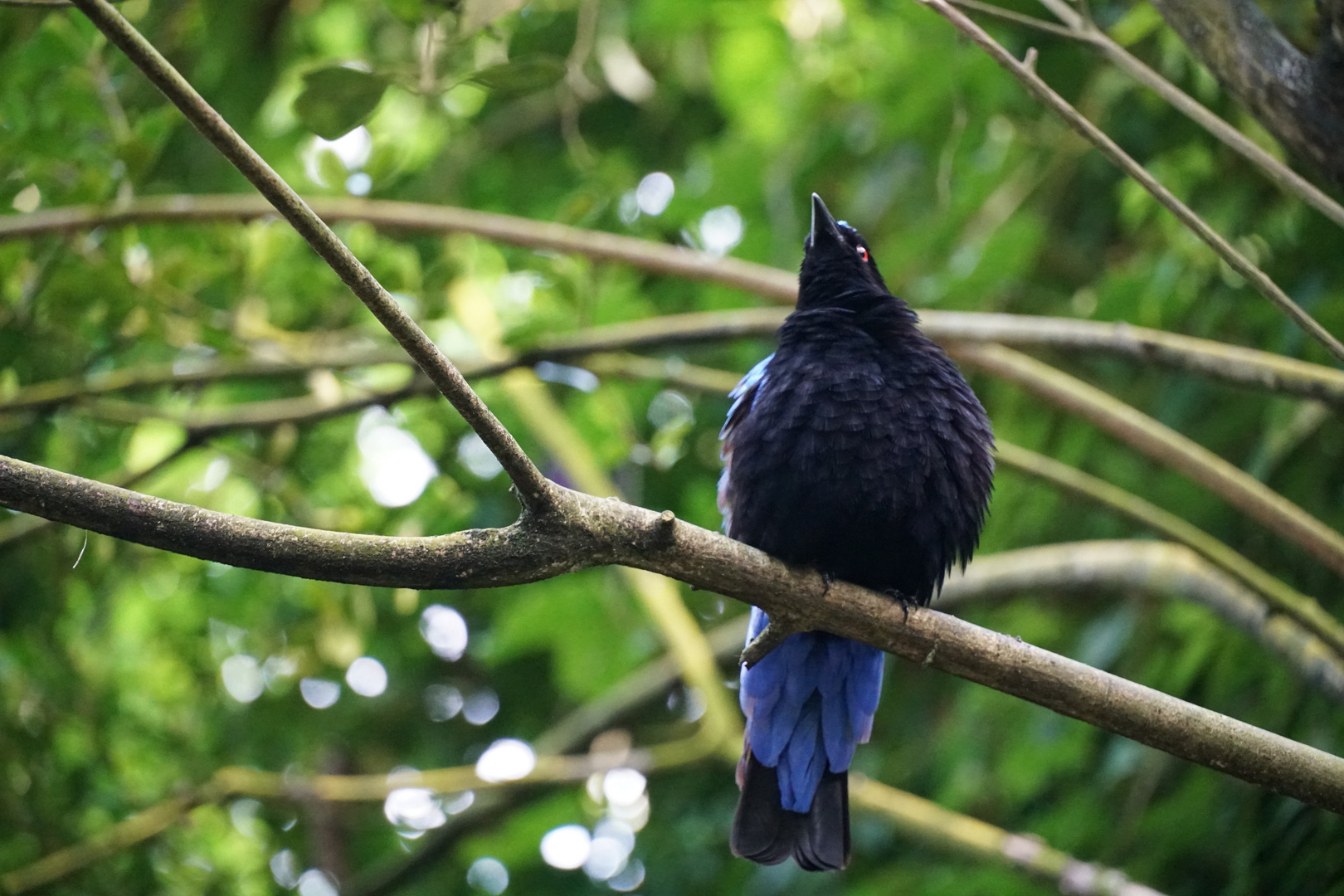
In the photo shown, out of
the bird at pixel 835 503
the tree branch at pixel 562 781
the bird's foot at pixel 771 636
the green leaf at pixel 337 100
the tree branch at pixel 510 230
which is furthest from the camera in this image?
the tree branch at pixel 562 781

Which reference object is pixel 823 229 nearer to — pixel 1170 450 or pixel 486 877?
pixel 1170 450

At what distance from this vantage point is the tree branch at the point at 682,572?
1.91 metres

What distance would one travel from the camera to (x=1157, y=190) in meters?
2.54

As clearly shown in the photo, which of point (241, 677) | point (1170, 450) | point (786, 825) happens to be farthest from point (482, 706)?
point (1170, 450)

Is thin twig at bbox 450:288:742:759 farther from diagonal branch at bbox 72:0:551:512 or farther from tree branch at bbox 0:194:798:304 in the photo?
diagonal branch at bbox 72:0:551:512

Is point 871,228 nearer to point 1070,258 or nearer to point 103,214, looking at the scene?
point 1070,258

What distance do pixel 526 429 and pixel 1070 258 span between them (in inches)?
104

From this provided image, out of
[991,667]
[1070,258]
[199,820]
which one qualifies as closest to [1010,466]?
[991,667]

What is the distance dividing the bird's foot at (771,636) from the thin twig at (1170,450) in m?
1.59

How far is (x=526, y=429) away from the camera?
5180mm

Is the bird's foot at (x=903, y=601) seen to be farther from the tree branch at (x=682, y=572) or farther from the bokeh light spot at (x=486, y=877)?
the bokeh light spot at (x=486, y=877)

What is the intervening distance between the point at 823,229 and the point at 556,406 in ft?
6.70

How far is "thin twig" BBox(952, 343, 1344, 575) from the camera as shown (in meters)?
3.26

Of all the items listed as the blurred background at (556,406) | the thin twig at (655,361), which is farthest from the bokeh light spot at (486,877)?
the thin twig at (655,361)
